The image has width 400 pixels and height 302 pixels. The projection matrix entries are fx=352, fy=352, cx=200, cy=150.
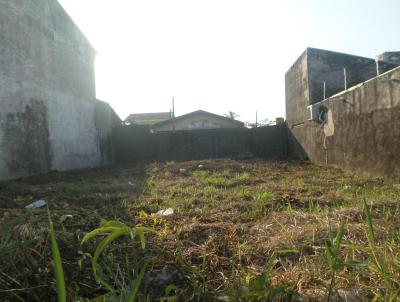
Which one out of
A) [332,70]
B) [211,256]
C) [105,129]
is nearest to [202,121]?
[105,129]

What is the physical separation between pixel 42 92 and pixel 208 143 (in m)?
6.92

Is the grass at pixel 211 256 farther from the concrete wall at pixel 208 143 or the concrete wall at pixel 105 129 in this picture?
the concrete wall at pixel 208 143

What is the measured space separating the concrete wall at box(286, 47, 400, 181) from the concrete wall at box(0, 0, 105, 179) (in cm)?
708

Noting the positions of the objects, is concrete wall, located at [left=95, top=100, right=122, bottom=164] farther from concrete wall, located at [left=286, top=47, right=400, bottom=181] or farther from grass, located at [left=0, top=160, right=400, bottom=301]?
grass, located at [left=0, top=160, right=400, bottom=301]

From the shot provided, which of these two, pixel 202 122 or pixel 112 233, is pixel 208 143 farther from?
pixel 112 233

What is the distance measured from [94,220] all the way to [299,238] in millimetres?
1572

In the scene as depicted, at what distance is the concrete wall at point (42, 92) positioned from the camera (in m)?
7.50

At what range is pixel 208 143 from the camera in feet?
46.5

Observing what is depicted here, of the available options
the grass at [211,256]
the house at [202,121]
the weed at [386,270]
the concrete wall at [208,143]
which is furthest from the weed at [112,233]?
the house at [202,121]

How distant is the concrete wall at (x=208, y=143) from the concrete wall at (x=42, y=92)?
2497 mm

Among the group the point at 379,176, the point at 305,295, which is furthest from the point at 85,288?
the point at 379,176

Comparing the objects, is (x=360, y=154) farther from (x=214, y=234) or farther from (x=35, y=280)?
(x=35, y=280)

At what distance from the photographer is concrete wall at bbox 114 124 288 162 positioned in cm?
1384

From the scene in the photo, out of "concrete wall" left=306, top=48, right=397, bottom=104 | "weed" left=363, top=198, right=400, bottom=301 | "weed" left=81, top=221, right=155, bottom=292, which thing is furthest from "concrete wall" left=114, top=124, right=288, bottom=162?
"weed" left=81, top=221, right=155, bottom=292
